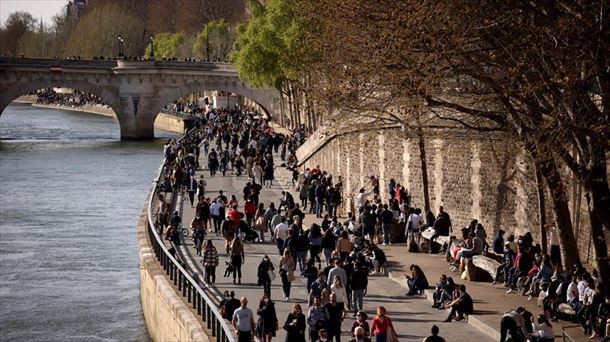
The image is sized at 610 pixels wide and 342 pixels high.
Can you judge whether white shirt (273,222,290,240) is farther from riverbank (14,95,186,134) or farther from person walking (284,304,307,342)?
riverbank (14,95,186,134)

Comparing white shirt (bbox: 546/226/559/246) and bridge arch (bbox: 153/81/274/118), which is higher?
bridge arch (bbox: 153/81/274/118)

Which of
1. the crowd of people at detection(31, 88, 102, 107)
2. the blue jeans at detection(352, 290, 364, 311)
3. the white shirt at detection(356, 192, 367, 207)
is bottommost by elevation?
the blue jeans at detection(352, 290, 364, 311)

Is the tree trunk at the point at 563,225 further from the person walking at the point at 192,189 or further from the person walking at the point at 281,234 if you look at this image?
the person walking at the point at 192,189

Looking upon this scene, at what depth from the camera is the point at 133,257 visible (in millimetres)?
Result: 43500

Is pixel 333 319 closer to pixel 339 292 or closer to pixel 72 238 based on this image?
pixel 339 292

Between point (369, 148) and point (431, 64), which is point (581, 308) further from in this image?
point (369, 148)

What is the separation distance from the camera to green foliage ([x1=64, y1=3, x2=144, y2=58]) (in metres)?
155

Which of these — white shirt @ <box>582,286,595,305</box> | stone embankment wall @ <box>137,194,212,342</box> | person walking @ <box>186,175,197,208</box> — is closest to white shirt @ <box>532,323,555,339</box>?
white shirt @ <box>582,286,595,305</box>

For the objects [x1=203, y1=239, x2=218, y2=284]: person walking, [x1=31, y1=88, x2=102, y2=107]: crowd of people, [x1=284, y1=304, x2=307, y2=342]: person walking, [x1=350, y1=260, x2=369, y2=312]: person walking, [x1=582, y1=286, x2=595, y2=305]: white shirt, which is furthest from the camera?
[x1=31, y1=88, x2=102, y2=107]: crowd of people

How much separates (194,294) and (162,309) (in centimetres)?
261

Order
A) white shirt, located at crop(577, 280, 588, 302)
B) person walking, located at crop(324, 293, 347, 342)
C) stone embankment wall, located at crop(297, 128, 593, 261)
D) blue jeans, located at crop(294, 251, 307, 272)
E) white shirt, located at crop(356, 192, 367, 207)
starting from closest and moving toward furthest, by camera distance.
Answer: person walking, located at crop(324, 293, 347, 342), white shirt, located at crop(577, 280, 588, 302), blue jeans, located at crop(294, 251, 307, 272), stone embankment wall, located at crop(297, 128, 593, 261), white shirt, located at crop(356, 192, 367, 207)

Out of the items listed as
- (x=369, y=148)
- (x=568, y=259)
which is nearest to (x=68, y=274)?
(x=369, y=148)

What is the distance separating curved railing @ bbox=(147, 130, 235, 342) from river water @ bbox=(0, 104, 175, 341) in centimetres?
195

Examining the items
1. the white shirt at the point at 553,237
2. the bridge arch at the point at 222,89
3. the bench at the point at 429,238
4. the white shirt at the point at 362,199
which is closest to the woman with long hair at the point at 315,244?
the bench at the point at 429,238
